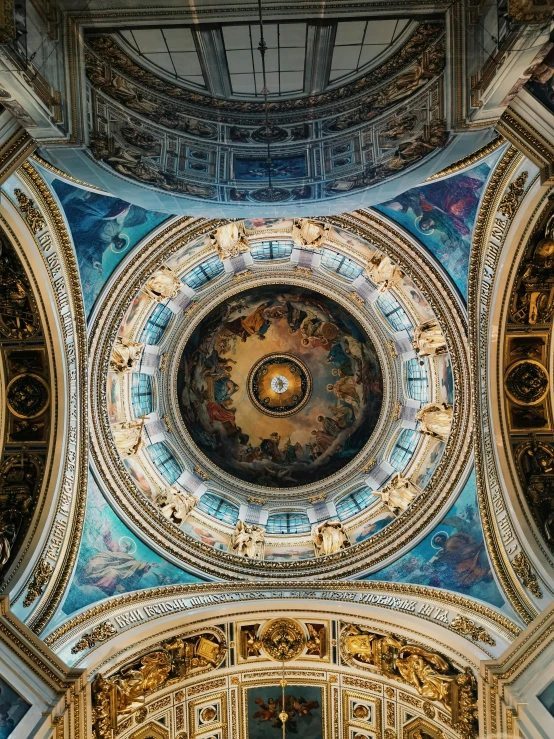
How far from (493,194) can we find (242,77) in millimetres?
6894

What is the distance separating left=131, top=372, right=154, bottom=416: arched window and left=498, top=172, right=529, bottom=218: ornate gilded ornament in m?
14.0

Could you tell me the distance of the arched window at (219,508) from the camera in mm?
23062

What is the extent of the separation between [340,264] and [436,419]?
6.84m

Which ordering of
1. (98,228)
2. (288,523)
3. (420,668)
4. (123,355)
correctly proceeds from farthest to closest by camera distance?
(288,523)
(123,355)
(98,228)
(420,668)

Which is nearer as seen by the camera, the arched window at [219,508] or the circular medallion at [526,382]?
the circular medallion at [526,382]

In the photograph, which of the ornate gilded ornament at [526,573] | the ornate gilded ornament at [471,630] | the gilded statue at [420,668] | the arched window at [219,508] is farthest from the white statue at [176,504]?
the ornate gilded ornament at [526,573]

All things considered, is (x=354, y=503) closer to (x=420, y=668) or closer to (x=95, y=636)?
(x=420, y=668)

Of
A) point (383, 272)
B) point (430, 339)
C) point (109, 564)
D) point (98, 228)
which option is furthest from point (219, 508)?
point (98, 228)

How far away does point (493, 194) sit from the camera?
14.3m

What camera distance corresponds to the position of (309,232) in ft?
64.6

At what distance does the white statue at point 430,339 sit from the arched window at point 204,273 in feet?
25.8

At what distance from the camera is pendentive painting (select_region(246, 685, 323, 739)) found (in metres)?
17.1

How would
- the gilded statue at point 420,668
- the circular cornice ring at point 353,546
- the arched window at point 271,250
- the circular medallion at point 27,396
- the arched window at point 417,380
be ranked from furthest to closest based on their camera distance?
the arched window at point 271,250 < the arched window at point 417,380 < the circular cornice ring at point 353,546 < the circular medallion at point 27,396 < the gilded statue at point 420,668

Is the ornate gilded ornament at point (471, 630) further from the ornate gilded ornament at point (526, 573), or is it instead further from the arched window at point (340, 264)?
the arched window at point (340, 264)
